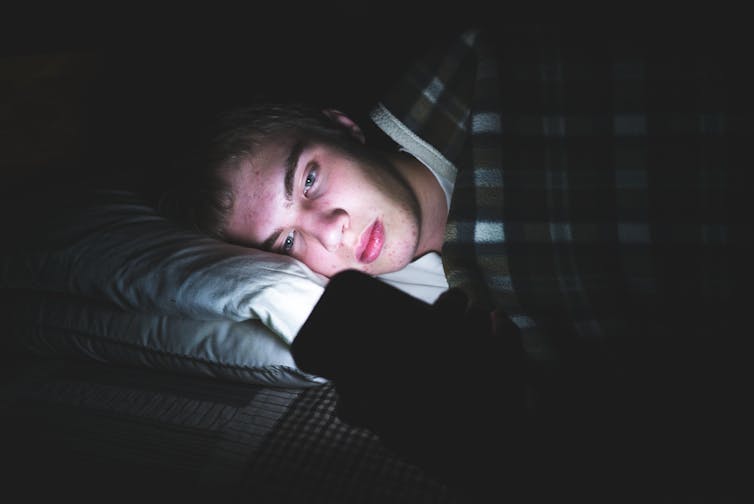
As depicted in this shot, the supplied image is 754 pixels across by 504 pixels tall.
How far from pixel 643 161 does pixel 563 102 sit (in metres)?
0.18

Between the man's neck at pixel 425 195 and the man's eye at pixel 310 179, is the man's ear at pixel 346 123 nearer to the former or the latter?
the man's neck at pixel 425 195

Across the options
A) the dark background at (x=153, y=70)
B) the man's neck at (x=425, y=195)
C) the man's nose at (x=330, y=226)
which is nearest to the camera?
the man's nose at (x=330, y=226)

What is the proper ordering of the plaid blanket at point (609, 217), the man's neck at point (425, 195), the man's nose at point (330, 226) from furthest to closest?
the man's neck at point (425, 195) < the man's nose at point (330, 226) < the plaid blanket at point (609, 217)

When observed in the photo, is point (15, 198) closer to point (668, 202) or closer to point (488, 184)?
point (488, 184)

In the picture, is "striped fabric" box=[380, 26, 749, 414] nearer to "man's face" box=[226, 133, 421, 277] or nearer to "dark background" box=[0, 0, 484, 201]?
"man's face" box=[226, 133, 421, 277]

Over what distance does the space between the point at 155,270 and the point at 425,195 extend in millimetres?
574

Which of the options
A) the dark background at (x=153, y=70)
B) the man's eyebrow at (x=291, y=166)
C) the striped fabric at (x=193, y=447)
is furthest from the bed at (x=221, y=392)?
the dark background at (x=153, y=70)

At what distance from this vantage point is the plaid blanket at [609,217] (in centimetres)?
84

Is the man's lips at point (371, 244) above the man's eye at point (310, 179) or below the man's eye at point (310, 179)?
below

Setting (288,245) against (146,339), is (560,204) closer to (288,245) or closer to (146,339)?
(288,245)

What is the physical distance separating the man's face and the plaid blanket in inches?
4.4

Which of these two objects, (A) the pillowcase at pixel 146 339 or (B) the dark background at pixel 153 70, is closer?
(A) the pillowcase at pixel 146 339

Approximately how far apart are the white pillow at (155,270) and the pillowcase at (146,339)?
0.12 feet

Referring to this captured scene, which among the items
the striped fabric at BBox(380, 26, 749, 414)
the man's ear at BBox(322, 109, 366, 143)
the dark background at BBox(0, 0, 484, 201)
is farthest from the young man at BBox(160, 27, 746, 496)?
the dark background at BBox(0, 0, 484, 201)
